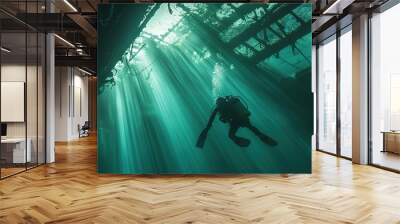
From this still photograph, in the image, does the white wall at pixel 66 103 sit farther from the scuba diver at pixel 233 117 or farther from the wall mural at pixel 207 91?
the scuba diver at pixel 233 117

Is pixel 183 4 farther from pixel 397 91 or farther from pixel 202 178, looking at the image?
pixel 397 91

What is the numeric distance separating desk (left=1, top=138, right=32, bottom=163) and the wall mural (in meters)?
1.99

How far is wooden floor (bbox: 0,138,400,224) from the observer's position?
3.87 m

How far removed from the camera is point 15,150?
712cm

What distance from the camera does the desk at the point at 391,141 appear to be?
811 cm

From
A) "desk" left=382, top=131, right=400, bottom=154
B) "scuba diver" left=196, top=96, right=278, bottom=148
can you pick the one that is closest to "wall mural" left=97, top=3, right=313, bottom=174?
"scuba diver" left=196, top=96, right=278, bottom=148

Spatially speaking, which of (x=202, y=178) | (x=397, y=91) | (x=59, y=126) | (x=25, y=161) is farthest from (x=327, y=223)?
(x=59, y=126)

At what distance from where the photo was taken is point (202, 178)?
6.25 metres

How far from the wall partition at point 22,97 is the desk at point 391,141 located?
784 cm

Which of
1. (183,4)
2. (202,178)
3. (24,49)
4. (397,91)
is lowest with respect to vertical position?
(202,178)

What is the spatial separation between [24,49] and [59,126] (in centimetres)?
868

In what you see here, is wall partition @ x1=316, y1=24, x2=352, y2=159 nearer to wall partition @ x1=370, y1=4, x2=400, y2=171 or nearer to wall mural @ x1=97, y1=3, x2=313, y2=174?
wall partition @ x1=370, y1=4, x2=400, y2=171

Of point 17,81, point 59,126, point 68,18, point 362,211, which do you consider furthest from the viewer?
point 59,126

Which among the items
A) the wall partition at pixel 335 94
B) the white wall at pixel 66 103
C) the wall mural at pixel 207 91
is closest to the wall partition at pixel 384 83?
the wall partition at pixel 335 94
